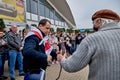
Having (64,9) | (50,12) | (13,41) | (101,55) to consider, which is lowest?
(13,41)

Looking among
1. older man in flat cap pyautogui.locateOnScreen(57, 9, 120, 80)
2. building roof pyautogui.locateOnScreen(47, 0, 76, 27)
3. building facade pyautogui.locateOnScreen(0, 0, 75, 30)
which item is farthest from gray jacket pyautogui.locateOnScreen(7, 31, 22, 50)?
building roof pyautogui.locateOnScreen(47, 0, 76, 27)

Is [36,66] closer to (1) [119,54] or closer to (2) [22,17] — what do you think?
(1) [119,54]

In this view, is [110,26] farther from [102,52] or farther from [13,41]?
[13,41]

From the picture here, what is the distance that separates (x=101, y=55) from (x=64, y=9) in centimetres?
7747

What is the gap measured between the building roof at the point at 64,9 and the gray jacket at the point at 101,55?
6266 cm

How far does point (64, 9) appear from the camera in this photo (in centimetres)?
8019

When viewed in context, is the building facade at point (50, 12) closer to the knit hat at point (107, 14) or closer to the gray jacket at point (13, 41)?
the gray jacket at point (13, 41)

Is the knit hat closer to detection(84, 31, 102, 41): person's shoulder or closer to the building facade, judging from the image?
detection(84, 31, 102, 41): person's shoulder

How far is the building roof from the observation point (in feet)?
228

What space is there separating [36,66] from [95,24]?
2088 mm

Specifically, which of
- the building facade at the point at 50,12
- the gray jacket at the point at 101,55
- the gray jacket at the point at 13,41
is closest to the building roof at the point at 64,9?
the building facade at the point at 50,12

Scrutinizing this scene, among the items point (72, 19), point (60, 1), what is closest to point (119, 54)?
point (60, 1)

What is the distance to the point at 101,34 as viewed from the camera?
3.15m

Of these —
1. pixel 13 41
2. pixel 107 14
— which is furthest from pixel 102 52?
pixel 13 41
